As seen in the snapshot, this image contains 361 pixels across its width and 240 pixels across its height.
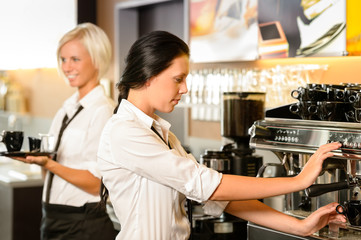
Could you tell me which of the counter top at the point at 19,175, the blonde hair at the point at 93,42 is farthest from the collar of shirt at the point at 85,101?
the counter top at the point at 19,175

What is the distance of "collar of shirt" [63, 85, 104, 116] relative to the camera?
299 cm

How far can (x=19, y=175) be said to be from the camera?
4793 millimetres

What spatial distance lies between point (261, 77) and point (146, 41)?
1.52m

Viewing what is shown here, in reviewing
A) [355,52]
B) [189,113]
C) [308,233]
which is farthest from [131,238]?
[189,113]

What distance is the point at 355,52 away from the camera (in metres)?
2.84

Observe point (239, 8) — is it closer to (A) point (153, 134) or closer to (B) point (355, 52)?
(B) point (355, 52)

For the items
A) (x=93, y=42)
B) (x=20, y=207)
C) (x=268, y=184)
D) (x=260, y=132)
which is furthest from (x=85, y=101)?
(x=20, y=207)

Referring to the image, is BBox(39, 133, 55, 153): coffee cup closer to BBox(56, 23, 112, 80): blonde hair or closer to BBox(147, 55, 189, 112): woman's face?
BBox(56, 23, 112, 80): blonde hair

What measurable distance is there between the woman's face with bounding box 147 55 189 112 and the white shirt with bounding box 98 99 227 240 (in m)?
0.09

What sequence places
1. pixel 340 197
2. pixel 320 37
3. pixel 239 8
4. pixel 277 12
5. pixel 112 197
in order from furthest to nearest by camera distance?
1. pixel 239 8
2. pixel 277 12
3. pixel 320 37
4. pixel 340 197
5. pixel 112 197

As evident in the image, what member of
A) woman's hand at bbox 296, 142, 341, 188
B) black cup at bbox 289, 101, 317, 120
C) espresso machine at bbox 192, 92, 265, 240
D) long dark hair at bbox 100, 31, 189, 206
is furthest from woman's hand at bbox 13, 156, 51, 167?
woman's hand at bbox 296, 142, 341, 188

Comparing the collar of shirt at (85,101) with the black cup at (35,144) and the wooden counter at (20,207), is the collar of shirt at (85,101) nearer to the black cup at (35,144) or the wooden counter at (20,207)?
the black cup at (35,144)

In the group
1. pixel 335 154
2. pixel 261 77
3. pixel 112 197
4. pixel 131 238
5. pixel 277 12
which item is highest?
pixel 277 12

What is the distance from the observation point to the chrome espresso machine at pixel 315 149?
6.46ft
